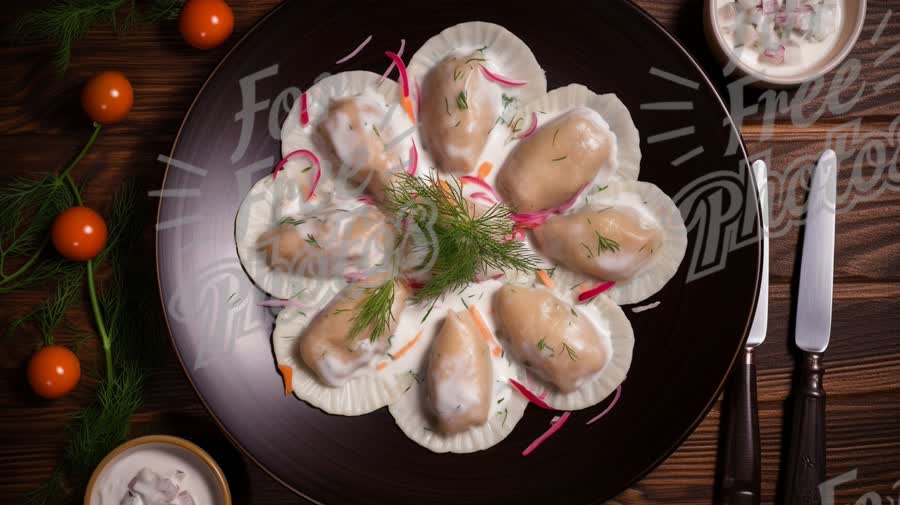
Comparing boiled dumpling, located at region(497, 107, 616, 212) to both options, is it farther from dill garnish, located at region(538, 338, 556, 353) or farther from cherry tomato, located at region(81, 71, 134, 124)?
cherry tomato, located at region(81, 71, 134, 124)

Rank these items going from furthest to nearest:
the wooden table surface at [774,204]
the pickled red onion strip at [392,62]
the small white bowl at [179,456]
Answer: the wooden table surface at [774,204]
the pickled red onion strip at [392,62]
the small white bowl at [179,456]

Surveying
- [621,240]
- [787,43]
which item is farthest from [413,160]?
[787,43]

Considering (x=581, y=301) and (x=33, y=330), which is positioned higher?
(x=581, y=301)

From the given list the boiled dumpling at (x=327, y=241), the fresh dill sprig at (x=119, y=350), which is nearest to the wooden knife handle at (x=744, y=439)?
the boiled dumpling at (x=327, y=241)

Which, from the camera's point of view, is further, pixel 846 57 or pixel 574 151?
pixel 846 57

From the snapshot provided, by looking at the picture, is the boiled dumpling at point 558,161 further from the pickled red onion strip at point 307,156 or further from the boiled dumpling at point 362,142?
the pickled red onion strip at point 307,156

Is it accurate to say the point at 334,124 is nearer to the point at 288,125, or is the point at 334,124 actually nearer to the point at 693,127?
the point at 288,125

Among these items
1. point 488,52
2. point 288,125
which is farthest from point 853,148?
point 288,125
